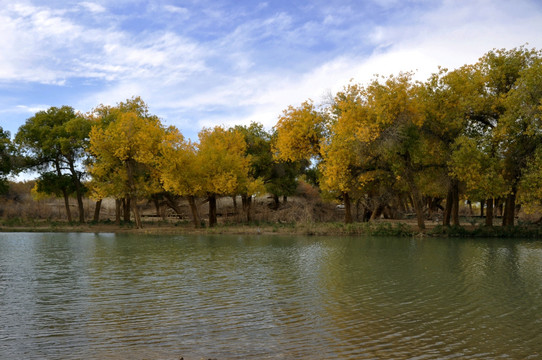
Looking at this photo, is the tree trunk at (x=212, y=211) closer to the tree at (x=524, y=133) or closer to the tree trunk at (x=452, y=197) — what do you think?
the tree trunk at (x=452, y=197)

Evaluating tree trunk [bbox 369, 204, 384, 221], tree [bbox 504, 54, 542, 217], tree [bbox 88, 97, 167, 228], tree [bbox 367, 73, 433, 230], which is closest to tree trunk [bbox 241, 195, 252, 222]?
tree [bbox 88, 97, 167, 228]

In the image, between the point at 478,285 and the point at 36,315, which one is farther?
the point at 478,285

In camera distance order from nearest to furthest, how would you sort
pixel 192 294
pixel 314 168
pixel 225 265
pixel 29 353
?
pixel 29 353 → pixel 192 294 → pixel 225 265 → pixel 314 168

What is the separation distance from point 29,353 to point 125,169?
132 ft

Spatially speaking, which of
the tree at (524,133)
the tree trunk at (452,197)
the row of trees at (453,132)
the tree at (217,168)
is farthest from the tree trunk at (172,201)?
the tree at (524,133)

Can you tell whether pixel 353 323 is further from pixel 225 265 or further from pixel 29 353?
pixel 225 265

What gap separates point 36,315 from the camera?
1170 centimetres

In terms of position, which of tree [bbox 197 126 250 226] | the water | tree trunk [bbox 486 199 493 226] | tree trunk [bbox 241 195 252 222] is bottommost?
the water

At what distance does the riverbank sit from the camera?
1478 inches

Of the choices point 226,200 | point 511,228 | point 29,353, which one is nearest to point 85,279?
point 29,353

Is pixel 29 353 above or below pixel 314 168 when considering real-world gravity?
below

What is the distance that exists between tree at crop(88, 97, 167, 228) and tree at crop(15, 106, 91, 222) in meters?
3.50

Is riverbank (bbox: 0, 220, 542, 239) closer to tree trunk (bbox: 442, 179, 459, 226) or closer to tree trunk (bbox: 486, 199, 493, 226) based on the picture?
tree trunk (bbox: 486, 199, 493, 226)

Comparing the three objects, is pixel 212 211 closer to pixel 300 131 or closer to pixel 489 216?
pixel 300 131
